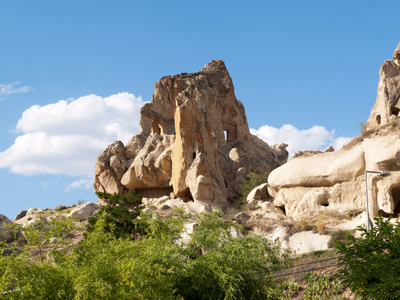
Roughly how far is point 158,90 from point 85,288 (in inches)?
1912

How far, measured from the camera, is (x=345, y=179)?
34.2 metres

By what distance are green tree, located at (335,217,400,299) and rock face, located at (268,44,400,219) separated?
50.3ft

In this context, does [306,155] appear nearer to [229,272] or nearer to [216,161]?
[216,161]

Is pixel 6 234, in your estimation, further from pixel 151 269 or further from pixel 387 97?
pixel 387 97

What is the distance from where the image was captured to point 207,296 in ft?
56.4

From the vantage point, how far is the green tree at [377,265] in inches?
623

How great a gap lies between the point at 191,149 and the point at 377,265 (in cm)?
3020

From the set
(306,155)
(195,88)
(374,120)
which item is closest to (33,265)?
(306,155)

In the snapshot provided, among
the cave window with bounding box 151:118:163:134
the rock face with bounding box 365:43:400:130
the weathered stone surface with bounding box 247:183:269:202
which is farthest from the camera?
the cave window with bounding box 151:118:163:134

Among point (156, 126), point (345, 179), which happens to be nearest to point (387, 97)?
point (345, 179)

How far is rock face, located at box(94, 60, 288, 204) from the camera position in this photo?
148ft

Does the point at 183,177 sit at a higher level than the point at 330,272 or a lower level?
higher

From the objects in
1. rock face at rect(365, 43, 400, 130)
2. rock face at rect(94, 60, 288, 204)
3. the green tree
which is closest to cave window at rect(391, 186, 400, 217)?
rock face at rect(365, 43, 400, 130)

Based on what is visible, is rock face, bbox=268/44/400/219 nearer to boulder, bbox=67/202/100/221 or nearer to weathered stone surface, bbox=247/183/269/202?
weathered stone surface, bbox=247/183/269/202
